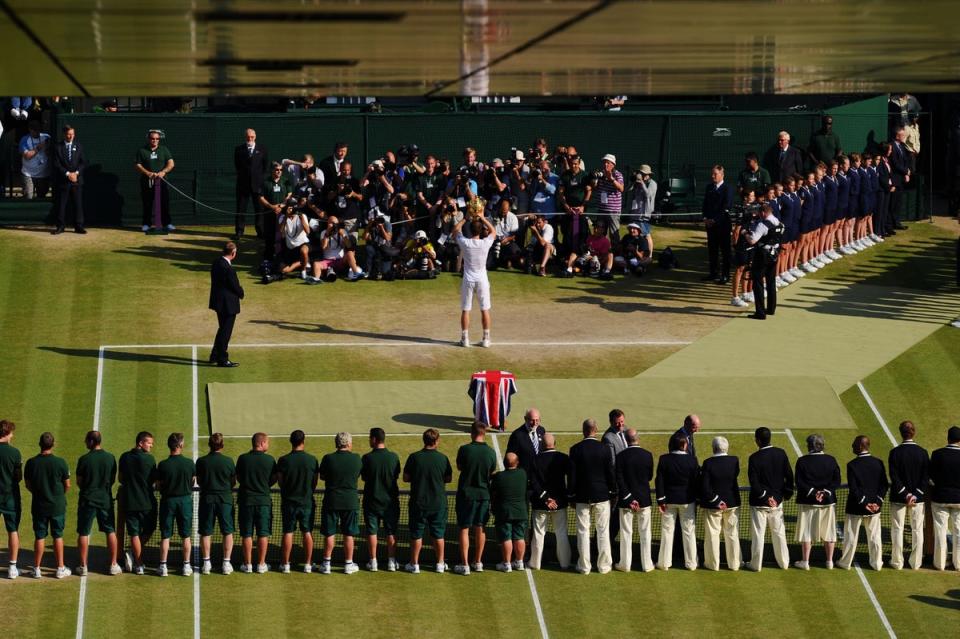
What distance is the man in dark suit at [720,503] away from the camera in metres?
15.3

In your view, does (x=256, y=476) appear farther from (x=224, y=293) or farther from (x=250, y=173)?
(x=250, y=173)

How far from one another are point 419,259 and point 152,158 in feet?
18.1

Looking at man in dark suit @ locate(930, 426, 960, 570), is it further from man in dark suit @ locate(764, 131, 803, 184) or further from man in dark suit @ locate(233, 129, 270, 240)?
man in dark suit @ locate(233, 129, 270, 240)

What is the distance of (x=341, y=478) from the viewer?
15117mm

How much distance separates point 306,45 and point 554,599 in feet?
39.8

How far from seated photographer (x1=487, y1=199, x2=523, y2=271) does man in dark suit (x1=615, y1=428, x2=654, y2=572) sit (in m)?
10.4

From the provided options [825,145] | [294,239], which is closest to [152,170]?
[294,239]

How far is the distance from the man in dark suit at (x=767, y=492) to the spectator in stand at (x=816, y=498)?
0.16 meters

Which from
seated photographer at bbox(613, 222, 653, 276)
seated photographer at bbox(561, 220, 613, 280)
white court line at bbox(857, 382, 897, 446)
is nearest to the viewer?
white court line at bbox(857, 382, 897, 446)

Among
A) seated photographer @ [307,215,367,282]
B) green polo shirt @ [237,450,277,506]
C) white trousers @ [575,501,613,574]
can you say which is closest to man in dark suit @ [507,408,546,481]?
white trousers @ [575,501,613,574]

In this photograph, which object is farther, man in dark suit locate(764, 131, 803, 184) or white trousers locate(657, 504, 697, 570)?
man in dark suit locate(764, 131, 803, 184)

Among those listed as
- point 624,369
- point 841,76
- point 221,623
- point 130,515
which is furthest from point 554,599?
point 841,76

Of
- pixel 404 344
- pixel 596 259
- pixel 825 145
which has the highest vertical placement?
pixel 825 145

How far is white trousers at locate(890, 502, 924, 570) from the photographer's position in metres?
15.8
